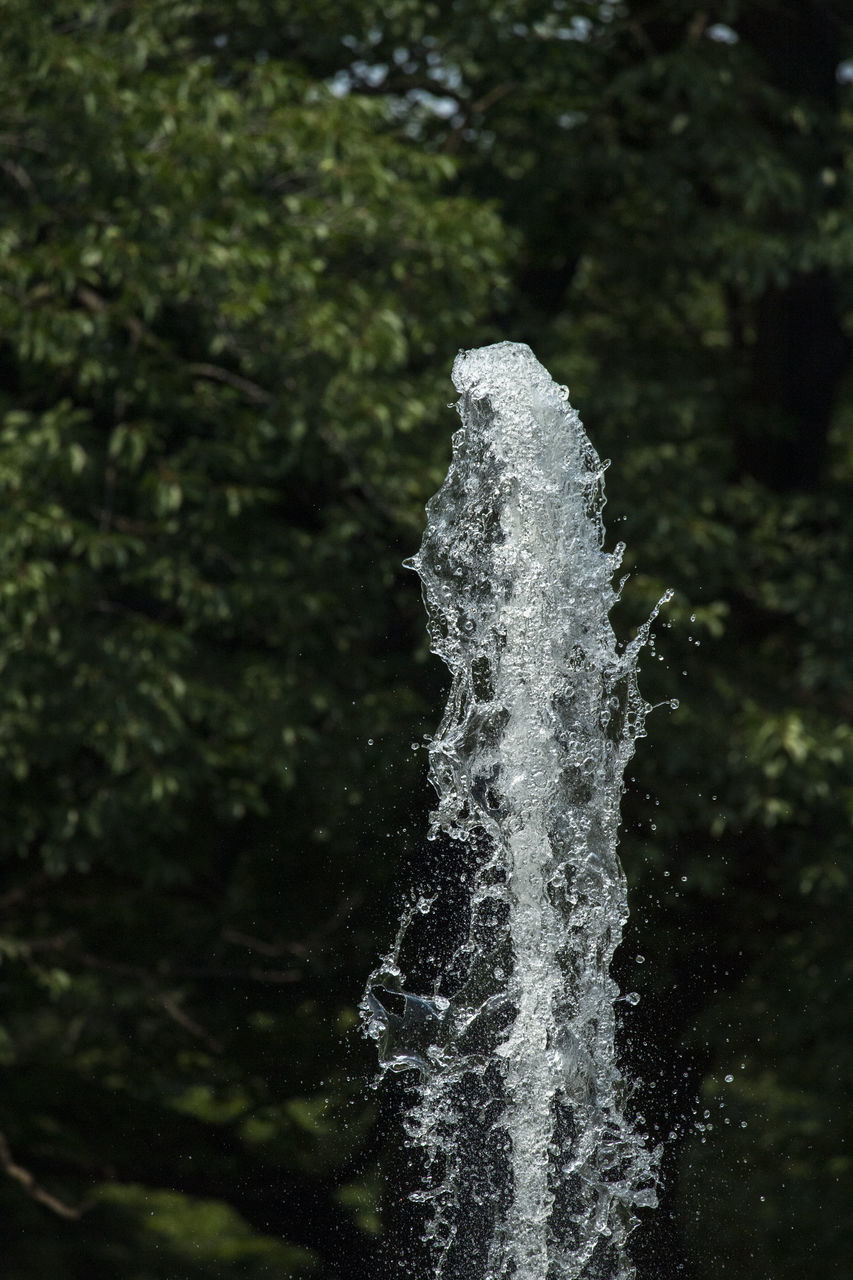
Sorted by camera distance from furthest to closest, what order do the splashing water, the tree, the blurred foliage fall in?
the blurred foliage → the tree → the splashing water

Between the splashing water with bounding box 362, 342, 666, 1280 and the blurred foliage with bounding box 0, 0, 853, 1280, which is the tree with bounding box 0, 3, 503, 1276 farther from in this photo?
the splashing water with bounding box 362, 342, 666, 1280

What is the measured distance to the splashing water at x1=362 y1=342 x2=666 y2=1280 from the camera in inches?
161

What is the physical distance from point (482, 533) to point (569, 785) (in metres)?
0.71

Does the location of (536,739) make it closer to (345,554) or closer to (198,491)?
(198,491)

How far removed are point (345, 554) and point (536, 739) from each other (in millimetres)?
3078

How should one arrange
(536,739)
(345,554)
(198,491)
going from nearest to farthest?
(536,739) < (198,491) < (345,554)

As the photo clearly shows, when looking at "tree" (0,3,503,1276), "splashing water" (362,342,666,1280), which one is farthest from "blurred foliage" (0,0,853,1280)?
"splashing water" (362,342,666,1280)

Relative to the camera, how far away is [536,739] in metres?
4.16

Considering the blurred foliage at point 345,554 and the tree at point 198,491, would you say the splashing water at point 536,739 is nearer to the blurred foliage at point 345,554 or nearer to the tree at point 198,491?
the blurred foliage at point 345,554

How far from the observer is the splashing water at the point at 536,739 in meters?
4.09

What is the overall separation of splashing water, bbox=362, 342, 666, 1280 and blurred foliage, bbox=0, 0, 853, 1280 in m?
2.00

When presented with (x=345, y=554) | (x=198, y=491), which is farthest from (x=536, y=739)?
(x=345, y=554)

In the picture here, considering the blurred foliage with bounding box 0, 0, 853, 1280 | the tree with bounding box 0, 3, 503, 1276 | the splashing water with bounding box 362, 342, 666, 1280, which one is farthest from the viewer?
the blurred foliage with bounding box 0, 0, 853, 1280

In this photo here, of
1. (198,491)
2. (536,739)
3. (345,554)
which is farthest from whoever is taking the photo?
(345,554)
